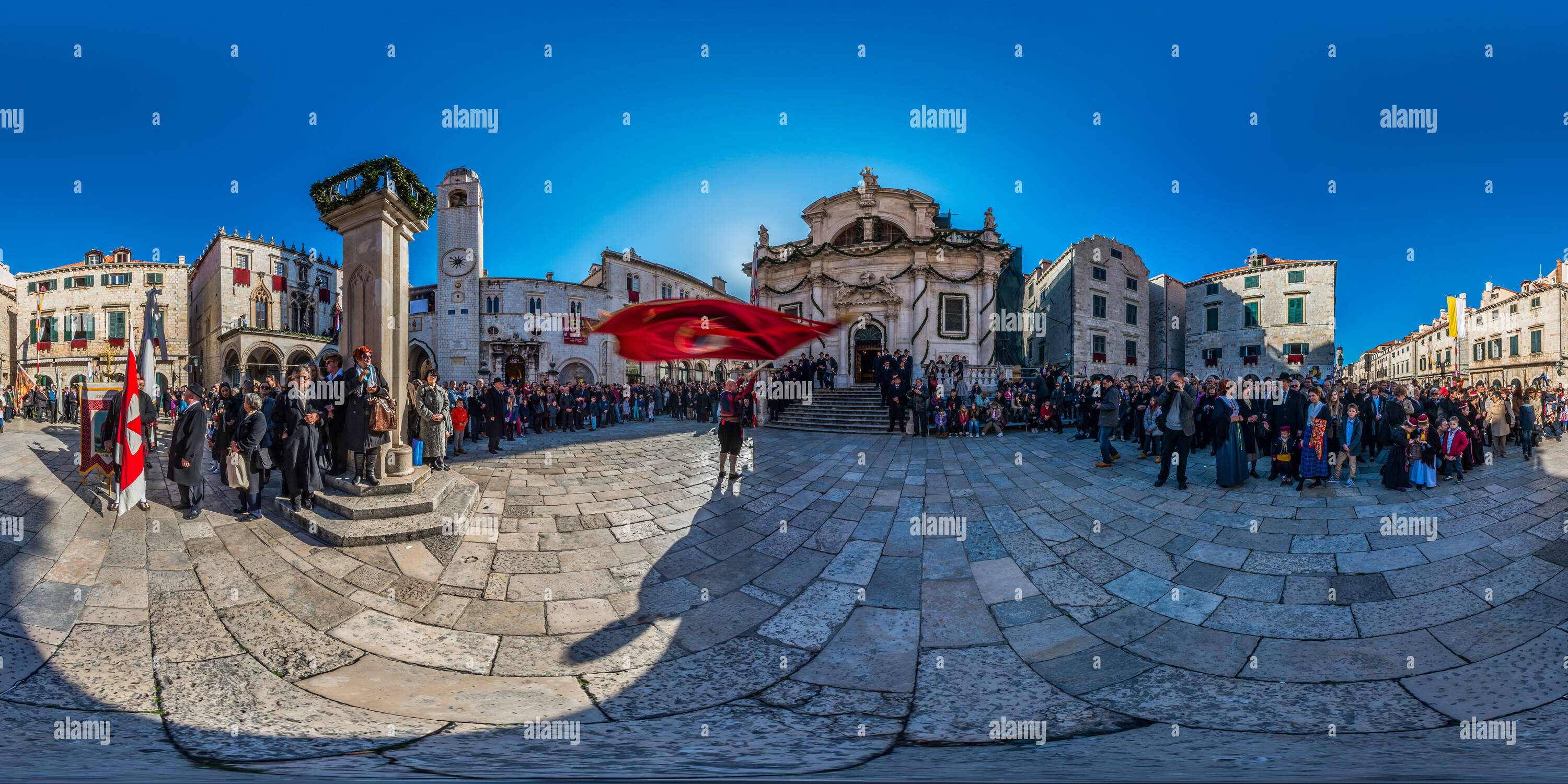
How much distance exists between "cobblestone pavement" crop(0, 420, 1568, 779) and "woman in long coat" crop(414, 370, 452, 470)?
97cm

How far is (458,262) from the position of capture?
2620cm

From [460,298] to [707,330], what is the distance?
27411 millimetres

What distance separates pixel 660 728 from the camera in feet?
8.20

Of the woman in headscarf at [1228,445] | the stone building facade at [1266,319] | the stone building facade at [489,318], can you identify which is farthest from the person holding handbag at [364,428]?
the stone building facade at [1266,319]

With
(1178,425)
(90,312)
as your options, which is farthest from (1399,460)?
(90,312)

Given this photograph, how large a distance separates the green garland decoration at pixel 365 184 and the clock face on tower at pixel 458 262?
78.9ft

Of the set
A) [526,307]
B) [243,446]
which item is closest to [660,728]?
[243,446]

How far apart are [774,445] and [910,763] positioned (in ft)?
10.1

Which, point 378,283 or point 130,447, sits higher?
point 378,283

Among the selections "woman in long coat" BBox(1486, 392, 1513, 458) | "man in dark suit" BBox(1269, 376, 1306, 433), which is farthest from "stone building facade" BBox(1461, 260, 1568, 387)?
"man in dark suit" BBox(1269, 376, 1306, 433)

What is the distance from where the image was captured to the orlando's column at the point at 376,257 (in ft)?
16.0

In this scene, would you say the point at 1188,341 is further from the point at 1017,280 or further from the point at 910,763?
the point at 910,763

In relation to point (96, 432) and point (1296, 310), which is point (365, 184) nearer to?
point (96, 432)

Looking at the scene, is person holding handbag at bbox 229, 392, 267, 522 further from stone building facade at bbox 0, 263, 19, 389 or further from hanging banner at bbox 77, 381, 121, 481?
stone building facade at bbox 0, 263, 19, 389
